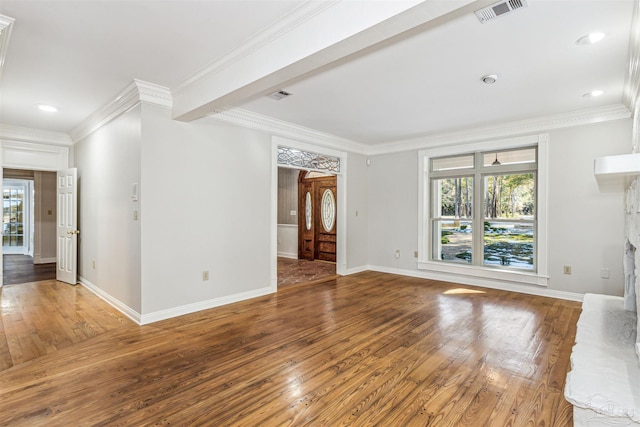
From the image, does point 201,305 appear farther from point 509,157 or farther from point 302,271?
point 509,157

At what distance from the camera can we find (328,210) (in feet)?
26.2

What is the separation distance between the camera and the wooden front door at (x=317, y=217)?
7914mm

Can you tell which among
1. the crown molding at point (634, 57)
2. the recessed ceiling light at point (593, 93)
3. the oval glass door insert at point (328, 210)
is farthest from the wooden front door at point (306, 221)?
the crown molding at point (634, 57)

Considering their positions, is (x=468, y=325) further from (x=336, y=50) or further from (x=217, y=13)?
(x=217, y=13)

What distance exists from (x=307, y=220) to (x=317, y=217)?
14.9 inches

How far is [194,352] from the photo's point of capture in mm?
2818

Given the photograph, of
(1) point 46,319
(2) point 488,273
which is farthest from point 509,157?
(1) point 46,319

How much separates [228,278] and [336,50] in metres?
3.20

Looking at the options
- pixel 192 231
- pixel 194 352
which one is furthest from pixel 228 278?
pixel 194 352

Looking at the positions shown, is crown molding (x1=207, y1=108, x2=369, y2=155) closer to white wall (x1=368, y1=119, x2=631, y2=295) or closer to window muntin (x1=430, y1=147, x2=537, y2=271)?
window muntin (x1=430, y1=147, x2=537, y2=271)

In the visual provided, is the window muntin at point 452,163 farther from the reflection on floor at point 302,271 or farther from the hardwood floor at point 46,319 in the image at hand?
the hardwood floor at point 46,319

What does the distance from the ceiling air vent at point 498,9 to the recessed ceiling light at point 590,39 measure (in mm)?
820

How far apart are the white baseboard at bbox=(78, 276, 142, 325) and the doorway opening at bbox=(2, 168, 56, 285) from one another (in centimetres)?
161

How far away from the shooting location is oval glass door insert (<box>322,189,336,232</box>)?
7880 mm
